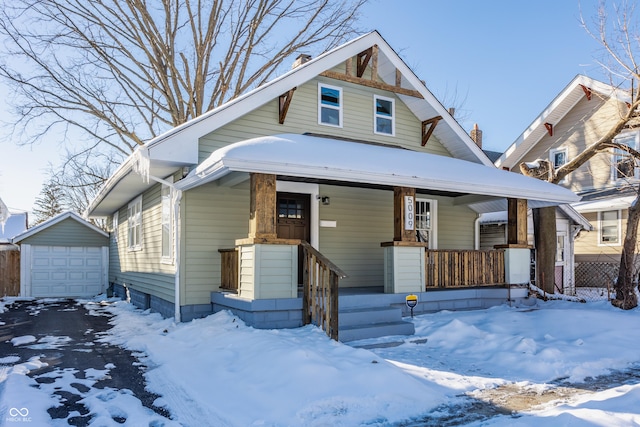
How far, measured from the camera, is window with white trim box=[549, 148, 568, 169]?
696 inches

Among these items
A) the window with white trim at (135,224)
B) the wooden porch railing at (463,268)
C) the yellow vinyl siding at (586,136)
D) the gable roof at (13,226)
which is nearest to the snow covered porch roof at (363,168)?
the wooden porch railing at (463,268)

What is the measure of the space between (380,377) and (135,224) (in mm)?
10256

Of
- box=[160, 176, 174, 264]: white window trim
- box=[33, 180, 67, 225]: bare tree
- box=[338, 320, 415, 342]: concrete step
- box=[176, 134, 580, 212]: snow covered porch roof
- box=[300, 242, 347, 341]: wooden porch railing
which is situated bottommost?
box=[338, 320, 415, 342]: concrete step

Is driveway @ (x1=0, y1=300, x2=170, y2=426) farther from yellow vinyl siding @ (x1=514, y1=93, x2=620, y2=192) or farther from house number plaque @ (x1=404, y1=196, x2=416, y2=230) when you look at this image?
yellow vinyl siding @ (x1=514, y1=93, x2=620, y2=192)

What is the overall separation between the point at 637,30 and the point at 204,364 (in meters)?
11.7

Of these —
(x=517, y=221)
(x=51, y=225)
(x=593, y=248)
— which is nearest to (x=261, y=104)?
(x=517, y=221)

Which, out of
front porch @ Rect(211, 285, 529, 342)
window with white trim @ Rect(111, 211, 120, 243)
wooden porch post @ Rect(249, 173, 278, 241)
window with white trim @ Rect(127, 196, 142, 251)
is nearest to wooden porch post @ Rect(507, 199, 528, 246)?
front porch @ Rect(211, 285, 529, 342)

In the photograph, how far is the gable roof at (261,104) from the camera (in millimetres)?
8703

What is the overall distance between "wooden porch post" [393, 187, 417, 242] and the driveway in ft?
16.8

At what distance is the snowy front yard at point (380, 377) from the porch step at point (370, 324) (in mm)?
222

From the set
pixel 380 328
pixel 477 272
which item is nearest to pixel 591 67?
pixel 477 272

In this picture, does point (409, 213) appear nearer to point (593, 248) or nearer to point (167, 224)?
point (167, 224)

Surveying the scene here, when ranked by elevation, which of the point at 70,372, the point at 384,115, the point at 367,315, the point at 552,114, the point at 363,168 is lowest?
the point at 70,372

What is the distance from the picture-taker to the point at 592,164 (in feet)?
56.4
